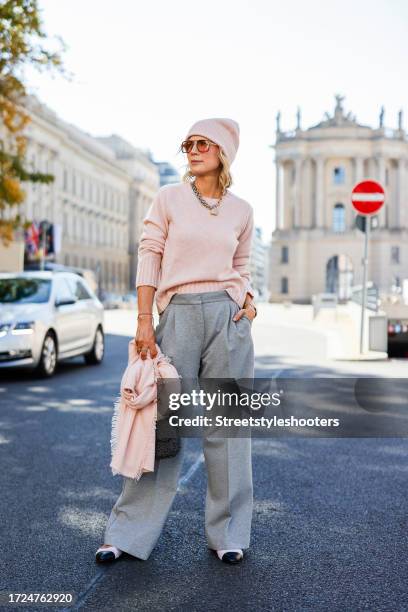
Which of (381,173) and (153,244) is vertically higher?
(381,173)

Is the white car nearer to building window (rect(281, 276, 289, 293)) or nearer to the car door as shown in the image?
the car door

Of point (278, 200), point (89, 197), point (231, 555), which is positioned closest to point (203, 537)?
point (231, 555)

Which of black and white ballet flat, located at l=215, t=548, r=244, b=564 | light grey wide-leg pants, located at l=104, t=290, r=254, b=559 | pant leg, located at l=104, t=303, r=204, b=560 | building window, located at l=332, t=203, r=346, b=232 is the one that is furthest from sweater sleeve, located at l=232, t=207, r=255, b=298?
building window, located at l=332, t=203, r=346, b=232

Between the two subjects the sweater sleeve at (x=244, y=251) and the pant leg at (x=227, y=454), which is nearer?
the pant leg at (x=227, y=454)

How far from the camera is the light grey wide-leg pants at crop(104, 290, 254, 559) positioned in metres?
3.86

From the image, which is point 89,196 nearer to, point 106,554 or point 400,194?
point 400,194

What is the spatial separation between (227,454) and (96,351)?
11343 millimetres

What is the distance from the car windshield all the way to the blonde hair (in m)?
9.59

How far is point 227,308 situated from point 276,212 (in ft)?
330

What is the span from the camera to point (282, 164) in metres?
103

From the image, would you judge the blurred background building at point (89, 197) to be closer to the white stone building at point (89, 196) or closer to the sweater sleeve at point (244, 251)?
the white stone building at point (89, 196)

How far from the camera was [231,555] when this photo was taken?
12.8 feet

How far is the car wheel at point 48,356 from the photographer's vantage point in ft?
41.8

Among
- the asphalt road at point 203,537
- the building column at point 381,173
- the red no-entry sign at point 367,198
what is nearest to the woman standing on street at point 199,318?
the asphalt road at point 203,537
